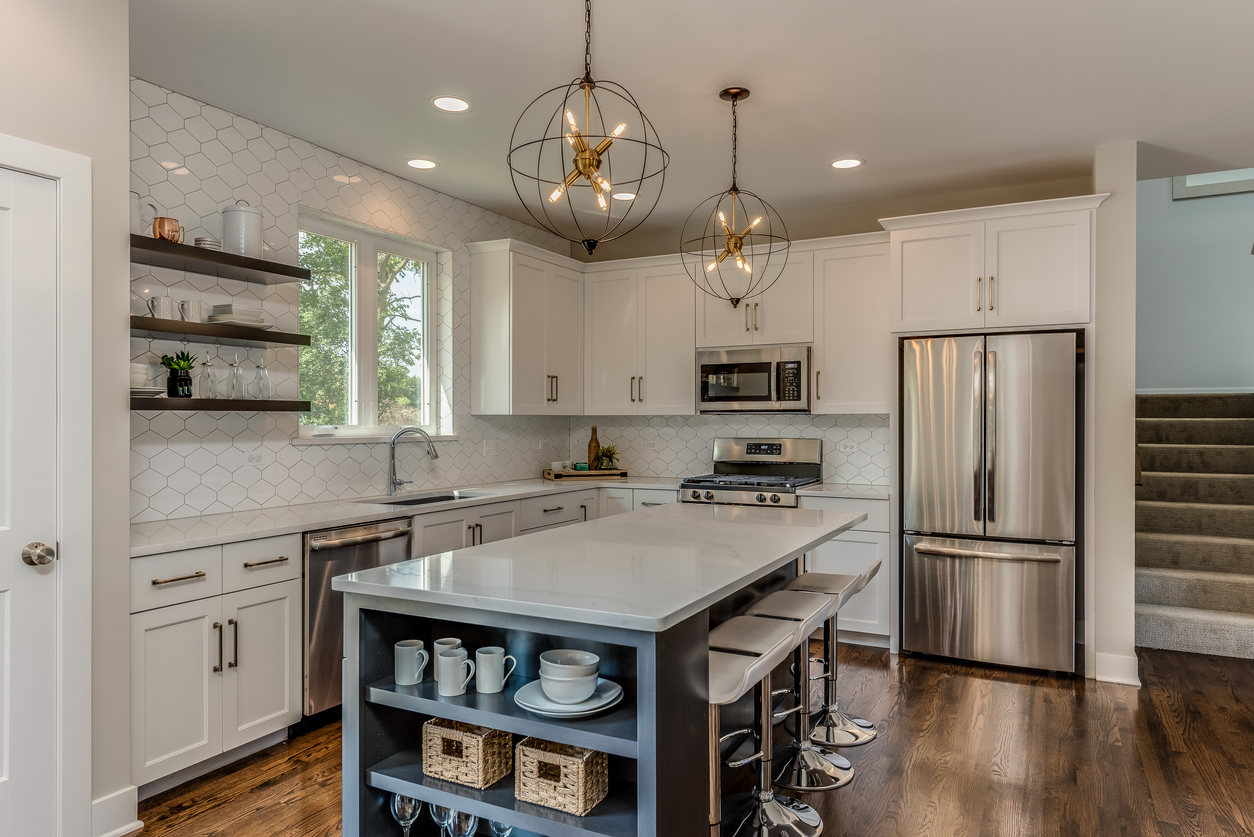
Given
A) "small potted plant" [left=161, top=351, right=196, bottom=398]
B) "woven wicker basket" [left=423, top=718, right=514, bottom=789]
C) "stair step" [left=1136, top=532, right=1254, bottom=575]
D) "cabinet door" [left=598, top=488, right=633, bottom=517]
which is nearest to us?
"woven wicker basket" [left=423, top=718, right=514, bottom=789]

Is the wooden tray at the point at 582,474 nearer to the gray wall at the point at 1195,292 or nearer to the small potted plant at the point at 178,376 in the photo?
the small potted plant at the point at 178,376

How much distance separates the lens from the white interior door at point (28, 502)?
7.19 ft

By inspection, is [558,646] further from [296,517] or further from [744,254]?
[744,254]

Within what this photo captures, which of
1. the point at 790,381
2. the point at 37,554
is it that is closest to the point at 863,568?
the point at 790,381

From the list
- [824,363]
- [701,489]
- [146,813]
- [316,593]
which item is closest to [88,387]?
[316,593]

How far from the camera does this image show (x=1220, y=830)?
95.3 inches

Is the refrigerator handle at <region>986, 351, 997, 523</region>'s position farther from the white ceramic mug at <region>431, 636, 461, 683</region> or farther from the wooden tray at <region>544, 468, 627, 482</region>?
the white ceramic mug at <region>431, 636, 461, 683</region>

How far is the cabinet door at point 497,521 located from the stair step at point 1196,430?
173 inches

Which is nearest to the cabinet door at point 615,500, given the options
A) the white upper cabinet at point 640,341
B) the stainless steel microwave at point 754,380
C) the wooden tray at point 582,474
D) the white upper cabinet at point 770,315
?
the wooden tray at point 582,474

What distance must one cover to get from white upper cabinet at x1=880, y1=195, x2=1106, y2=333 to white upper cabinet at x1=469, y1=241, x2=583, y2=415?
6.97ft

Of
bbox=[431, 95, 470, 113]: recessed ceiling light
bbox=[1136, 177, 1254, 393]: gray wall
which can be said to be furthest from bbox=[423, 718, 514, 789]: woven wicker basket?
bbox=[1136, 177, 1254, 393]: gray wall

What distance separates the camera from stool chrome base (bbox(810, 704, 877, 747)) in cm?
299

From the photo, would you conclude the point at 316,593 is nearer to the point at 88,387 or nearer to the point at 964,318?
the point at 88,387

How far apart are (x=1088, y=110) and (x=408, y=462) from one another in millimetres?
3717
